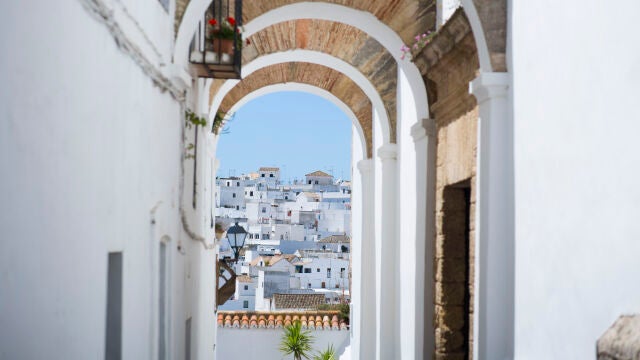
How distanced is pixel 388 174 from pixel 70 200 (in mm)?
7616

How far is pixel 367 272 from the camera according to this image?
12883mm

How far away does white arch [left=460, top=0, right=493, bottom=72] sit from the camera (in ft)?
20.8

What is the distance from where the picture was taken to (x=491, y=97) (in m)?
6.34

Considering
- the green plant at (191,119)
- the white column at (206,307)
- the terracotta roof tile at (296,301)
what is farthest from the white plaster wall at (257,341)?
the terracotta roof tile at (296,301)

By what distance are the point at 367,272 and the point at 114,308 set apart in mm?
7856

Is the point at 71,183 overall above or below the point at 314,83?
below

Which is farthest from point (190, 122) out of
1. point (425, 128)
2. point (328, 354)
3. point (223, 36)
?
point (328, 354)

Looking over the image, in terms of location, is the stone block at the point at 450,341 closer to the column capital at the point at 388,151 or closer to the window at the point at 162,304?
the window at the point at 162,304

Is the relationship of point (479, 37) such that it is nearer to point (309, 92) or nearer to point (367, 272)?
point (367, 272)

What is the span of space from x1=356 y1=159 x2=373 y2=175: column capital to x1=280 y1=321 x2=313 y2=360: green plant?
15.3 feet

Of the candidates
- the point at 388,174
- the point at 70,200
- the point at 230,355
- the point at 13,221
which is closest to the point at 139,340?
the point at 70,200

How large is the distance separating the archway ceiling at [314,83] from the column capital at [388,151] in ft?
5.55

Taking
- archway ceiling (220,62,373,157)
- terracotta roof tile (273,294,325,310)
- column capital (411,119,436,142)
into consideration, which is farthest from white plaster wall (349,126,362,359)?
terracotta roof tile (273,294,325,310)

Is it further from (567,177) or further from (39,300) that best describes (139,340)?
(567,177)
